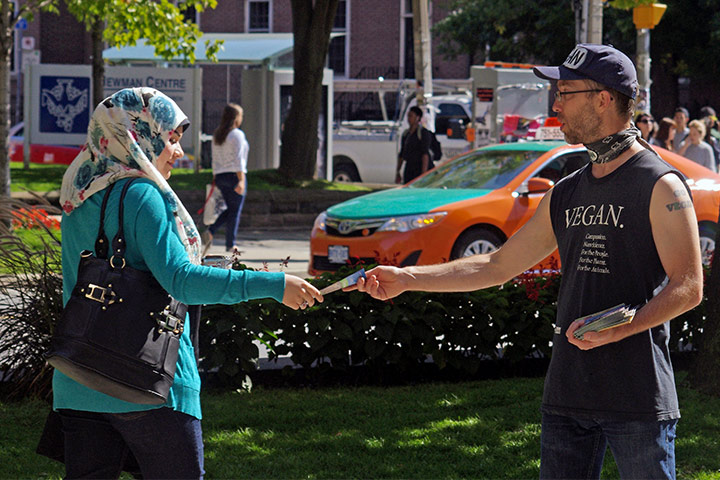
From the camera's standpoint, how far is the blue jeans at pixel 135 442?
10.5ft

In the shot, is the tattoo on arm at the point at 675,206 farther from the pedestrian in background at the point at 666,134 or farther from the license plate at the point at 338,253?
the pedestrian in background at the point at 666,134

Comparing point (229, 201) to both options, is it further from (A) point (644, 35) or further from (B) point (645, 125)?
(A) point (644, 35)

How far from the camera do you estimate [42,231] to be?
22.0 ft

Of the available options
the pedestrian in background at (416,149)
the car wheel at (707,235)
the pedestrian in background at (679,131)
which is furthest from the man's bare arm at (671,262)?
the pedestrian in background at (679,131)

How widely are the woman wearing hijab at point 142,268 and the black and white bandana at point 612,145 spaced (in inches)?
36.6

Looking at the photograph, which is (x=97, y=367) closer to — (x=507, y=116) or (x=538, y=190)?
(x=538, y=190)

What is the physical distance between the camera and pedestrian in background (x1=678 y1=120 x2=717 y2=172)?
14.8 m

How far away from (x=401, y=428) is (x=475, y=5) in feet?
Result: 108

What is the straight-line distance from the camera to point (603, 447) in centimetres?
323

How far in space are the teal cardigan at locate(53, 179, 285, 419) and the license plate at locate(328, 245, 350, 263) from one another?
301 inches

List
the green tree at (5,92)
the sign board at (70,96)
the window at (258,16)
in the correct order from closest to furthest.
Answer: the green tree at (5,92) < the sign board at (70,96) < the window at (258,16)

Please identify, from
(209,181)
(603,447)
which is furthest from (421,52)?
(603,447)

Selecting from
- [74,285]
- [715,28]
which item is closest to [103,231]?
[74,285]

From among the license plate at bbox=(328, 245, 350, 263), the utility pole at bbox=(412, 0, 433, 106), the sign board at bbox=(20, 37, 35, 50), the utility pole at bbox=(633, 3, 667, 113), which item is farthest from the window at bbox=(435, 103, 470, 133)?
the sign board at bbox=(20, 37, 35, 50)
